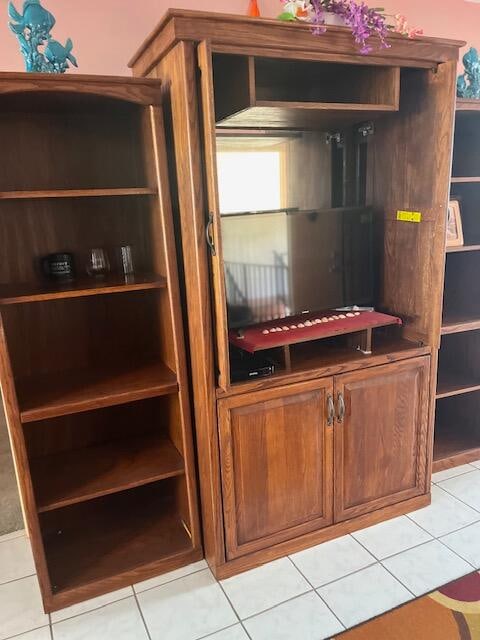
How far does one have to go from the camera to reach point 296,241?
1979 millimetres

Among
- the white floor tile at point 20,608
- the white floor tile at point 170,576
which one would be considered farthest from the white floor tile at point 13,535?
the white floor tile at point 170,576

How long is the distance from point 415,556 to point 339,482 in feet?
1.34

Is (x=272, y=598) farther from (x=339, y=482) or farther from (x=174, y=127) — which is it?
(x=174, y=127)

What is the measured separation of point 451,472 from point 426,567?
75cm

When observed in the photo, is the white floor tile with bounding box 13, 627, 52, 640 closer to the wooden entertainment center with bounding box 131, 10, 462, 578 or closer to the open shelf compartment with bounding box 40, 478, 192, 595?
the open shelf compartment with bounding box 40, 478, 192, 595

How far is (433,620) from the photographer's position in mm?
1701

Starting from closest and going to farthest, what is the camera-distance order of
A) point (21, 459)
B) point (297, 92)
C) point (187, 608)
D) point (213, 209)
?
1. point (213, 209)
2. point (21, 459)
3. point (187, 608)
4. point (297, 92)

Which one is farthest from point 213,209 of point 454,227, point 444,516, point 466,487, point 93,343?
point 466,487

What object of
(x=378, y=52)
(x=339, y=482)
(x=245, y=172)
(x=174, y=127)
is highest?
(x=378, y=52)

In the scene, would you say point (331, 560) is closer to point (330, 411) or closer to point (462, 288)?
point (330, 411)

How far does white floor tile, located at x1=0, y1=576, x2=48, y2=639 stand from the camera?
176 centimetres

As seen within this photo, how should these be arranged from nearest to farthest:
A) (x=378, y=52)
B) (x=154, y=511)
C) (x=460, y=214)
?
(x=378, y=52) < (x=154, y=511) < (x=460, y=214)

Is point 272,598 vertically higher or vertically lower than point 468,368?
lower

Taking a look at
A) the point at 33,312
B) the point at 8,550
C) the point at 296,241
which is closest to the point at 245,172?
the point at 296,241
